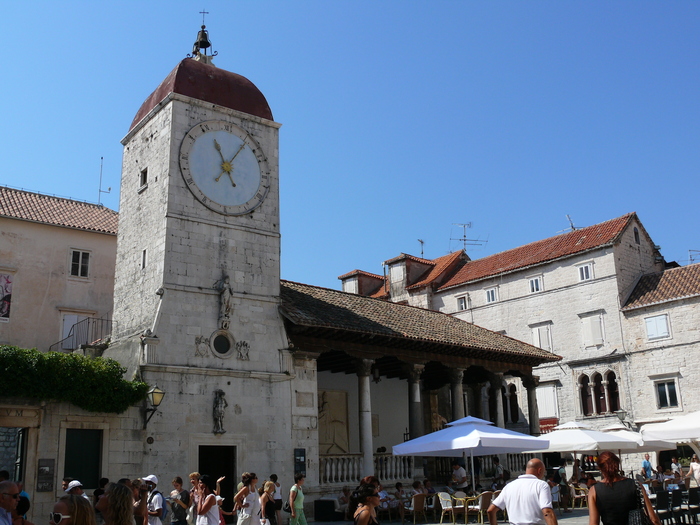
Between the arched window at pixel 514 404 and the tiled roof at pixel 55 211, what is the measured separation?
21.2 m

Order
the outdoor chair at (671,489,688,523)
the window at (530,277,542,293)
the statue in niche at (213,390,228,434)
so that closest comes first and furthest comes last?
1. the outdoor chair at (671,489,688,523)
2. the statue in niche at (213,390,228,434)
3. the window at (530,277,542,293)

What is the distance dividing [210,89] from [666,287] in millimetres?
22374

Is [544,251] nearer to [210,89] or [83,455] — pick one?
[210,89]

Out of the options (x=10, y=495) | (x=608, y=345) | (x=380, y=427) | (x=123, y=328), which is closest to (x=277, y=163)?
(x=123, y=328)

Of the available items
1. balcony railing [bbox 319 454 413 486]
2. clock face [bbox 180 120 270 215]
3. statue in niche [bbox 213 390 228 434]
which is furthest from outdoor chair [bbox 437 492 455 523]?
clock face [bbox 180 120 270 215]

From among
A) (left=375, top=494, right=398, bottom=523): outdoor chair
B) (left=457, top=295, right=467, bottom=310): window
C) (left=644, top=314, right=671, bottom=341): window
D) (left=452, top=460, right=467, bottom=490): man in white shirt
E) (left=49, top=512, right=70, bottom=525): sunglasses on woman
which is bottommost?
(left=375, top=494, right=398, bottom=523): outdoor chair

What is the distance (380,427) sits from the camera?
25.6 meters

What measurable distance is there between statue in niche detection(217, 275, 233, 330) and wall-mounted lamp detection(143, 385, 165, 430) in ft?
8.27

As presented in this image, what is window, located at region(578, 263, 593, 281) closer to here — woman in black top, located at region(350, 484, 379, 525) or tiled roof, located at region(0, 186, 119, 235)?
tiled roof, located at region(0, 186, 119, 235)

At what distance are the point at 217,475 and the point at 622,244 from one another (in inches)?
926

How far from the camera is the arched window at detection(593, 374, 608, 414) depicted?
32969 mm

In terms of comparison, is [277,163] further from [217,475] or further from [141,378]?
[217,475]

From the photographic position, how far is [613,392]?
32.8m

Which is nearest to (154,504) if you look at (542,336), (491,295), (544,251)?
(542,336)
